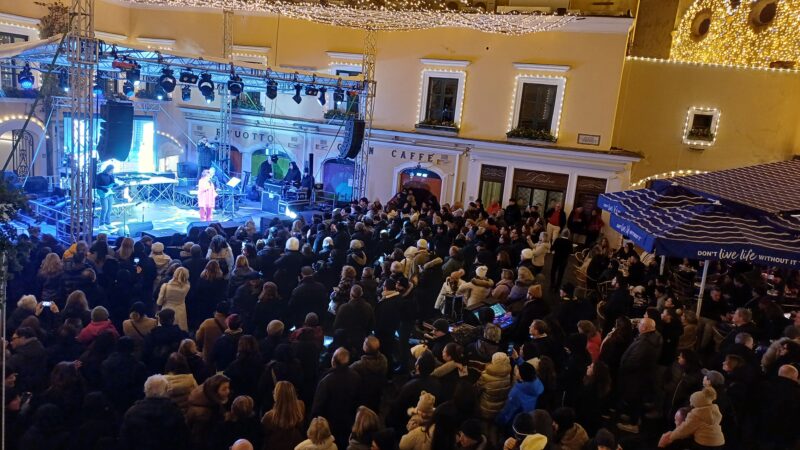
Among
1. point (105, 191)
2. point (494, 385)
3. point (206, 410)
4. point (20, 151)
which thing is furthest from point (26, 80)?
point (494, 385)

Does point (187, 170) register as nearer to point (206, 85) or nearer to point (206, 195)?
point (206, 195)

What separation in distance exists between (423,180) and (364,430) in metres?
15.7

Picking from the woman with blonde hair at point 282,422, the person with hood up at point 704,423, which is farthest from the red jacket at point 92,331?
the person with hood up at point 704,423

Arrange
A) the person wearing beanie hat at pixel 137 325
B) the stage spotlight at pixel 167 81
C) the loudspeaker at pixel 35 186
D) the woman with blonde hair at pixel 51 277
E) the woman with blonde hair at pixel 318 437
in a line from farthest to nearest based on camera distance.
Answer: the loudspeaker at pixel 35 186
the stage spotlight at pixel 167 81
the woman with blonde hair at pixel 51 277
the person wearing beanie hat at pixel 137 325
the woman with blonde hair at pixel 318 437

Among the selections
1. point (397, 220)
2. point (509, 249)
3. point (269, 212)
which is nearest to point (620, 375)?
point (509, 249)

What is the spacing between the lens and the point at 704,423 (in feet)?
17.9

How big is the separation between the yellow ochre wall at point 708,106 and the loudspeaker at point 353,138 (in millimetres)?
8153

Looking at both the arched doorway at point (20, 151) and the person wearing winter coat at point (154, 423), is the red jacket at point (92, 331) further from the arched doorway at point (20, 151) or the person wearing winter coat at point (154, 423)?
the arched doorway at point (20, 151)

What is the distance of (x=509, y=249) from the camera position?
11.5m

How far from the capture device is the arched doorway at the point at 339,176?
2147 cm

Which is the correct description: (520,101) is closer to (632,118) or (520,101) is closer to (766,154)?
(632,118)

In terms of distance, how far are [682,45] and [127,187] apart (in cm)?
1786

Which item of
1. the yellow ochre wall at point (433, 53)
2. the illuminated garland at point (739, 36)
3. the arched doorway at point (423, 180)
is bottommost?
the arched doorway at point (423, 180)

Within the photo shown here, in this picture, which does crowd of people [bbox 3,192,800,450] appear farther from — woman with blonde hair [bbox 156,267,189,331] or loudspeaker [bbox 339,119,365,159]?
loudspeaker [bbox 339,119,365,159]
